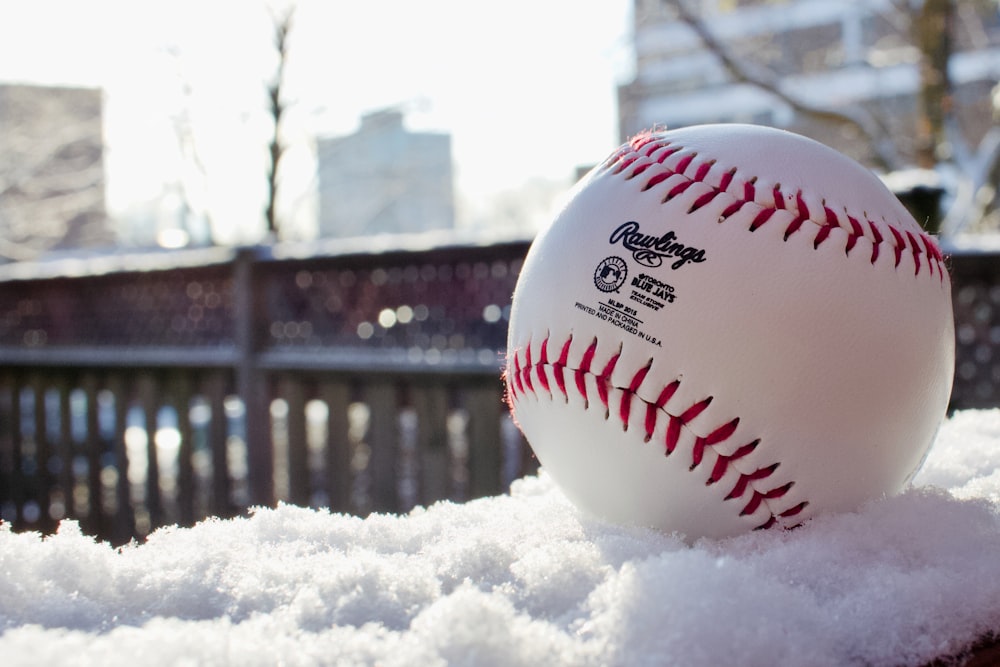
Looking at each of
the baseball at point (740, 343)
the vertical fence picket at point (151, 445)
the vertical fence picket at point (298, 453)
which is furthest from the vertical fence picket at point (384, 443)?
the baseball at point (740, 343)

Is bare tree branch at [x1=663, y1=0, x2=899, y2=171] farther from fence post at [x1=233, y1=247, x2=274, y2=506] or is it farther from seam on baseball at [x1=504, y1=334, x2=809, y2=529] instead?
seam on baseball at [x1=504, y1=334, x2=809, y2=529]

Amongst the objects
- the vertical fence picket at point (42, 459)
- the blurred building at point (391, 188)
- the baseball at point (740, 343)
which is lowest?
the vertical fence picket at point (42, 459)

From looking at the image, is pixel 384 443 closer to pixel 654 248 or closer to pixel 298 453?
pixel 298 453

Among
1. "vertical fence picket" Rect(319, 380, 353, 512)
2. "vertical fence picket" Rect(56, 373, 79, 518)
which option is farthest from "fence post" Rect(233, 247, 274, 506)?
"vertical fence picket" Rect(56, 373, 79, 518)

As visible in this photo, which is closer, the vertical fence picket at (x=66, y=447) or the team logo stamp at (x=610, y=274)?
the team logo stamp at (x=610, y=274)

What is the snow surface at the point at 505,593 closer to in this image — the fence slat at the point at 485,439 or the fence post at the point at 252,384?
the fence slat at the point at 485,439

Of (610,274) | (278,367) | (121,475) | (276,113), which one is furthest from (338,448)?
(276,113)
